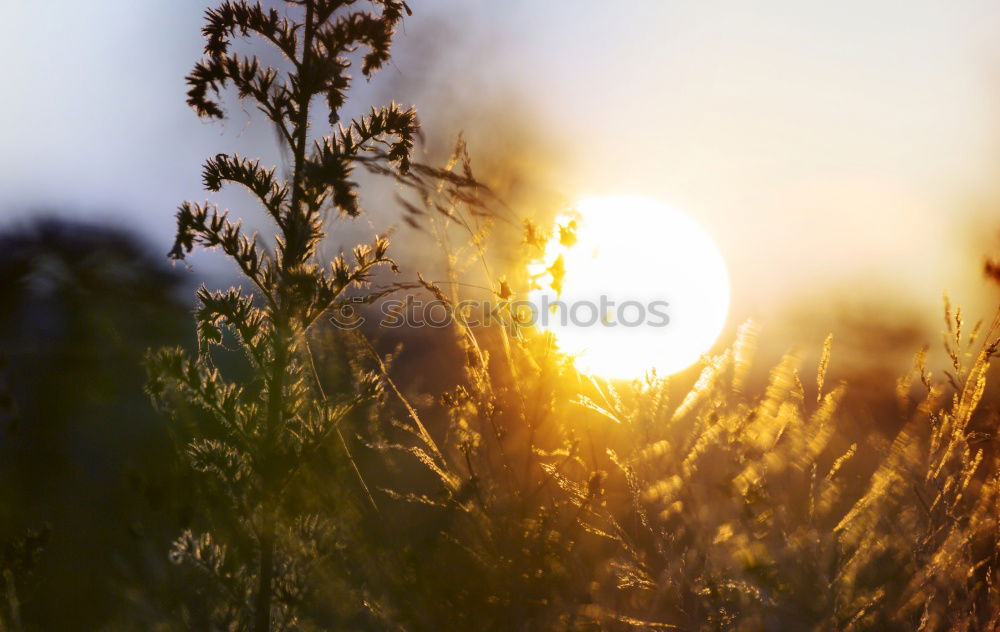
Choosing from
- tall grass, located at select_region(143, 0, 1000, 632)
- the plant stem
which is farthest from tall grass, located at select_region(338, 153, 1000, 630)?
the plant stem

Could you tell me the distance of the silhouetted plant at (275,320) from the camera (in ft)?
10.2

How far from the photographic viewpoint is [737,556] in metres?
2.12

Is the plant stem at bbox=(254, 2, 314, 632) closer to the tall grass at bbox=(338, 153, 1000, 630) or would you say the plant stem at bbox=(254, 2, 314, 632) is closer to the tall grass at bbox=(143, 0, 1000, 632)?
the tall grass at bbox=(143, 0, 1000, 632)

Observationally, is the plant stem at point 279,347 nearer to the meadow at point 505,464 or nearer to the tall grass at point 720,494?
the meadow at point 505,464

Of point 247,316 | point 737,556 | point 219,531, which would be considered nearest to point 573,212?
point 737,556

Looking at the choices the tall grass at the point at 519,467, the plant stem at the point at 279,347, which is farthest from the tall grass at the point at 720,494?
the plant stem at the point at 279,347

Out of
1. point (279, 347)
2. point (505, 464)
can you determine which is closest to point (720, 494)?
point (505, 464)

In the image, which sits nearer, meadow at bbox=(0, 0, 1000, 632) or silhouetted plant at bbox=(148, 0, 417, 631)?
meadow at bbox=(0, 0, 1000, 632)

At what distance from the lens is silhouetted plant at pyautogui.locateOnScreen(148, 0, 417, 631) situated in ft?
10.2

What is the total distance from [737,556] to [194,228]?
2.78 metres

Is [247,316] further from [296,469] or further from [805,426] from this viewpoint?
[805,426]

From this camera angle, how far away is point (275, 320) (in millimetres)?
3193

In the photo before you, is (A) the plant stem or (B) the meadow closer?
(B) the meadow

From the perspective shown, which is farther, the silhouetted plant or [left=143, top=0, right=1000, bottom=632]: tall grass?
the silhouetted plant
